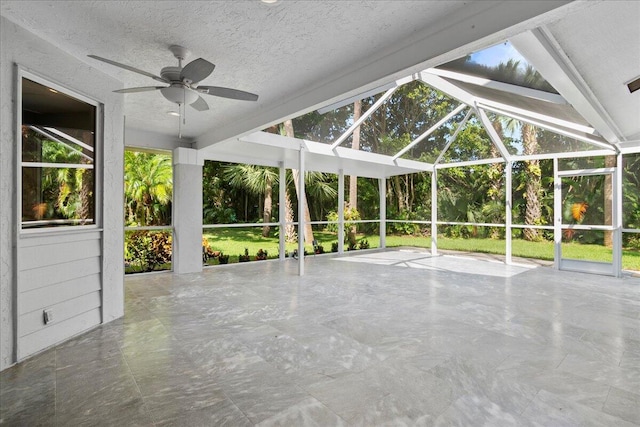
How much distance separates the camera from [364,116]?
666 cm

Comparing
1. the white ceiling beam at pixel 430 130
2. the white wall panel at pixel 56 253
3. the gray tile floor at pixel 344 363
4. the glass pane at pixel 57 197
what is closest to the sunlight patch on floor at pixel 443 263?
the gray tile floor at pixel 344 363

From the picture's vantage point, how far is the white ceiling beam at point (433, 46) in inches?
81.4

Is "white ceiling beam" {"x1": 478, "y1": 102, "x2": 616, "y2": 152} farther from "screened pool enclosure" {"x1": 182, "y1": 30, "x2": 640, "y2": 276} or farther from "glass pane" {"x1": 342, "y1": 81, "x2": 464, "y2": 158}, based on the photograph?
"glass pane" {"x1": 342, "y1": 81, "x2": 464, "y2": 158}

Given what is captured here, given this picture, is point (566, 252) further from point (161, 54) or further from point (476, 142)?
point (161, 54)

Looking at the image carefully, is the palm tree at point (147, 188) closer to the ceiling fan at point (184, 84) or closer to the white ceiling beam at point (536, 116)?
the ceiling fan at point (184, 84)

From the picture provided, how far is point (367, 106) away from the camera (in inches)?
249

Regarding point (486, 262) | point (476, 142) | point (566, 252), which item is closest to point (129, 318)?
point (486, 262)

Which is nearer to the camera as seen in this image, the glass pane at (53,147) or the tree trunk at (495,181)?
the glass pane at (53,147)

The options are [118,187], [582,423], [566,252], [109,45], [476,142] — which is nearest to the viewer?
[582,423]

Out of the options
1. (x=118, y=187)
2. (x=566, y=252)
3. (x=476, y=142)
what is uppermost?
(x=476, y=142)

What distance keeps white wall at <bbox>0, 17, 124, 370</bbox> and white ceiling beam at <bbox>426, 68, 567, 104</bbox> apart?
4.92 metres

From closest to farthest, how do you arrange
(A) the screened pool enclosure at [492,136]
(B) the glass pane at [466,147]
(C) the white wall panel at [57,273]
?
(C) the white wall panel at [57,273], (A) the screened pool enclosure at [492,136], (B) the glass pane at [466,147]

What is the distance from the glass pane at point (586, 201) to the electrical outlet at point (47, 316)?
8.79 meters

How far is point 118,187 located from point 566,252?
842 centimetres
